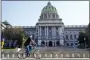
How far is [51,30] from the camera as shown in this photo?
94938 mm

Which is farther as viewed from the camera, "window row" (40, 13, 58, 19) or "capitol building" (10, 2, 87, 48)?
"window row" (40, 13, 58, 19)

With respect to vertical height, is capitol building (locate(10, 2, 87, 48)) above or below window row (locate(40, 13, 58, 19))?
below

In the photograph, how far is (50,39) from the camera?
307 feet

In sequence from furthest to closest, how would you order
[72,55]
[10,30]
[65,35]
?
[65,35], [10,30], [72,55]

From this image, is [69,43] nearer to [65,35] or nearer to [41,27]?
[65,35]

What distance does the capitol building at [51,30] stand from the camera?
93.5 m

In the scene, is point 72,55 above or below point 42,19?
below

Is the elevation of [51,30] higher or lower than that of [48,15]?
lower

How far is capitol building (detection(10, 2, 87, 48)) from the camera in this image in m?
93.5

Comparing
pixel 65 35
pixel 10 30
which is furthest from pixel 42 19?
pixel 10 30

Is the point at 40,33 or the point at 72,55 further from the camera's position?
the point at 40,33

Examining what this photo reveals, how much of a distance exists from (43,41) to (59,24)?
9275 millimetres

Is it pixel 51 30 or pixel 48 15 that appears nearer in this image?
pixel 51 30

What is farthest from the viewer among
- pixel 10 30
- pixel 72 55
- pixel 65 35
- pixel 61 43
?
pixel 65 35
